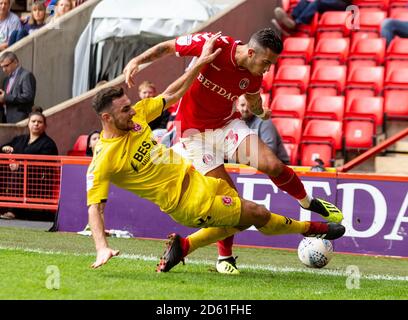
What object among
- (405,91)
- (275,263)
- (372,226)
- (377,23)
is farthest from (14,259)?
(377,23)

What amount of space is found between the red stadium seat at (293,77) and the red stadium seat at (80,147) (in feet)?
9.50

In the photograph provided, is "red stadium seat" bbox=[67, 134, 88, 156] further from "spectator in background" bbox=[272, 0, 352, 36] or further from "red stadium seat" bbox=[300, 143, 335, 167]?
"spectator in background" bbox=[272, 0, 352, 36]

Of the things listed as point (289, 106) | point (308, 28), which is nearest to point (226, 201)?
point (289, 106)

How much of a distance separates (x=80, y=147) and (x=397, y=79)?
4.54 metres

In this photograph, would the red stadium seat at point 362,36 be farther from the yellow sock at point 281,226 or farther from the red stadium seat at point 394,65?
the yellow sock at point 281,226

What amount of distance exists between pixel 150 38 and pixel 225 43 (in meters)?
8.16

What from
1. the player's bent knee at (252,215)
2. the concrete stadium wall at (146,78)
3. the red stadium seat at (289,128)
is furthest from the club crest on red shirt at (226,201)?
the concrete stadium wall at (146,78)

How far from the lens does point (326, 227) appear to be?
10.3 meters

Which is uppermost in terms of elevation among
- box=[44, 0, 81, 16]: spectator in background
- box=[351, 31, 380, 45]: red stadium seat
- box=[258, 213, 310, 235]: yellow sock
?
box=[44, 0, 81, 16]: spectator in background

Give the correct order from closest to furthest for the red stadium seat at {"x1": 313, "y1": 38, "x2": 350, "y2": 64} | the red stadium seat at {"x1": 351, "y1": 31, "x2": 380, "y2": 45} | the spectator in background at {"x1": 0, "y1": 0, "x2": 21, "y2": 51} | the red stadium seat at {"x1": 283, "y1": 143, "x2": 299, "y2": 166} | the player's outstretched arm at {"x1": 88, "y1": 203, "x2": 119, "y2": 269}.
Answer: the player's outstretched arm at {"x1": 88, "y1": 203, "x2": 119, "y2": 269}, the red stadium seat at {"x1": 283, "y1": 143, "x2": 299, "y2": 166}, the red stadium seat at {"x1": 313, "y1": 38, "x2": 350, "y2": 64}, the red stadium seat at {"x1": 351, "y1": 31, "x2": 380, "y2": 45}, the spectator in background at {"x1": 0, "y1": 0, "x2": 21, "y2": 51}

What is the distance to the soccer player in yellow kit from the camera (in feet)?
30.5

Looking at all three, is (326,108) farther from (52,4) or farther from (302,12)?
(52,4)

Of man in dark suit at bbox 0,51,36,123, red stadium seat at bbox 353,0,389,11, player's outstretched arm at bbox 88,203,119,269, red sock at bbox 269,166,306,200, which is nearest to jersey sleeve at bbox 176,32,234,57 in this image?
red sock at bbox 269,166,306,200

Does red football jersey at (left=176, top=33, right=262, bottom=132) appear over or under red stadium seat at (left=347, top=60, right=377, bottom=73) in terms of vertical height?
under
